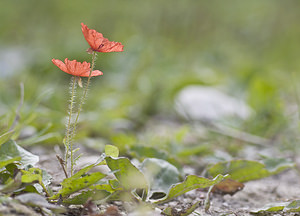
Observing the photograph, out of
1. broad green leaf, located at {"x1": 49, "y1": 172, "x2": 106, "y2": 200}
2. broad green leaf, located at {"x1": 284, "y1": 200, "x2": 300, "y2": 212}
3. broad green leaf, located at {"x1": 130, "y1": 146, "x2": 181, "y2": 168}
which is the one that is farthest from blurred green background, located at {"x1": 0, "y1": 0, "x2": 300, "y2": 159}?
broad green leaf, located at {"x1": 284, "y1": 200, "x2": 300, "y2": 212}

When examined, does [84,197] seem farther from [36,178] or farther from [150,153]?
[150,153]

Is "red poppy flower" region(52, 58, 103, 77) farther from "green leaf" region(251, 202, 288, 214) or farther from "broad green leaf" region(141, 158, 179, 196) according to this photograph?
"green leaf" region(251, 202, 288, 214)

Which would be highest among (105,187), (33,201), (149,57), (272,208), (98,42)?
(149,57)

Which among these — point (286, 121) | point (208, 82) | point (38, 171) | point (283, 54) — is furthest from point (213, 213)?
point (283, 54)

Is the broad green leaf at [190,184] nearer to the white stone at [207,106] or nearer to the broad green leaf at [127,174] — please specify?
the broad green leaf at [127,174]

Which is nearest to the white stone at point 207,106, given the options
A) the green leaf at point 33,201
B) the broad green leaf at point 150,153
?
the broad green leaf at point 150,153

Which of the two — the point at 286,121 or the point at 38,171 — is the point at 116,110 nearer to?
the point at 286,121

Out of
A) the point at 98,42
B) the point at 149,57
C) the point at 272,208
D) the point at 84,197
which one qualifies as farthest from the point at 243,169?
the point at 149,57
